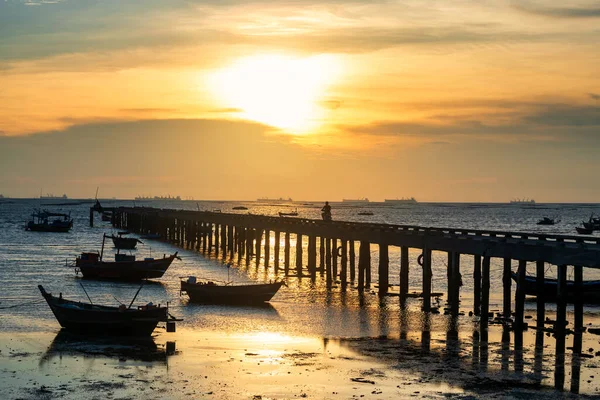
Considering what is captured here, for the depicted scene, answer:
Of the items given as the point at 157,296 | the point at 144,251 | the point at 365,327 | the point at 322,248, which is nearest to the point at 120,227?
the point at 144,251

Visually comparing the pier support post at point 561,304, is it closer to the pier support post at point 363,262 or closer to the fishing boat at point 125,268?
the pier support post at point 363,262

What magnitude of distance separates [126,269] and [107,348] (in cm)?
2844

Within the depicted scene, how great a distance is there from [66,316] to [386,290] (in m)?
20.9

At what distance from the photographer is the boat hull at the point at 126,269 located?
58.8 metres

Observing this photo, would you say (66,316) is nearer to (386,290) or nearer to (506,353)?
(506,353)

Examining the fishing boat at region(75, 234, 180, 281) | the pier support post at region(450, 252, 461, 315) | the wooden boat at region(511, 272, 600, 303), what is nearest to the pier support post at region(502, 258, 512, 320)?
the pier support post at region(450, 252, 461, 315)

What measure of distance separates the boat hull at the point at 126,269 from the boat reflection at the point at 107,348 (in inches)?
959

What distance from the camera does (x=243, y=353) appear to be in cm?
3067

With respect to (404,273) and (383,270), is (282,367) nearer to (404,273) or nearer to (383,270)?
(404,273)

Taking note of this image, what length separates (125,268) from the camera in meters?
59.4

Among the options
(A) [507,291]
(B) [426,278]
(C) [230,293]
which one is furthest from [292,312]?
(A) [507,291]

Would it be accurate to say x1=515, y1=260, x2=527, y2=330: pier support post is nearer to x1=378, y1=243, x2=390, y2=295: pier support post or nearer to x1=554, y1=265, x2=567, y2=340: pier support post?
x1=554, y1=265, x2=567, y2=340: pier support post

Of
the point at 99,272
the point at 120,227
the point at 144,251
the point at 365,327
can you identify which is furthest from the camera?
the point at 120,227

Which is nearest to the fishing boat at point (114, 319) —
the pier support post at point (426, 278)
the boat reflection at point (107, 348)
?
the boat reflection at point (107, 348)
